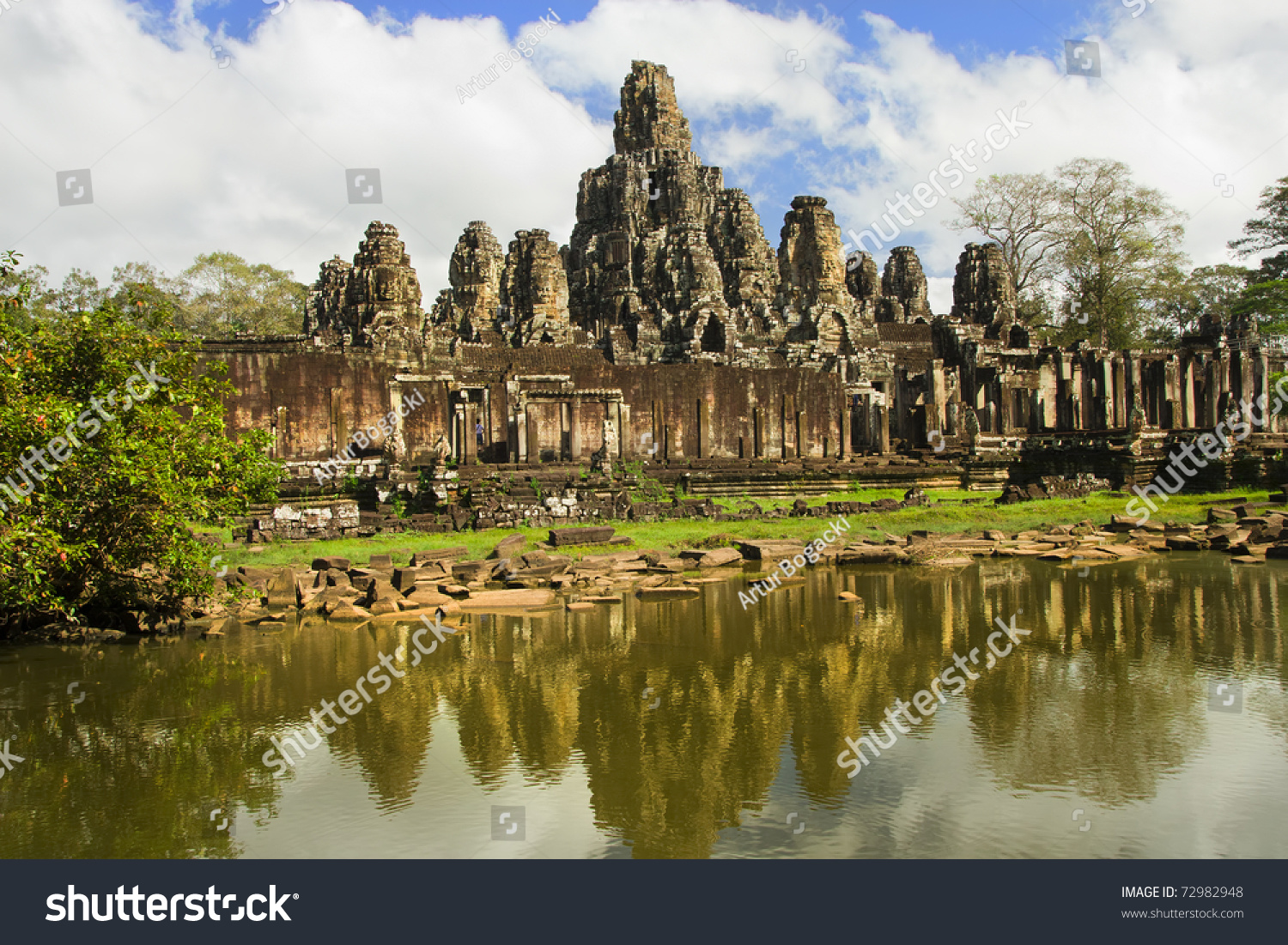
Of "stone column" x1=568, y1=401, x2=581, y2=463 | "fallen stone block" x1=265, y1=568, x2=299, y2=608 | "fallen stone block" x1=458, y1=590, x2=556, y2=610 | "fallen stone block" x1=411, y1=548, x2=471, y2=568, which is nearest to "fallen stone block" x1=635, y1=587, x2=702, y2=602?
"fallen stone block" x1=458, y1=590, x2=556, y2=610

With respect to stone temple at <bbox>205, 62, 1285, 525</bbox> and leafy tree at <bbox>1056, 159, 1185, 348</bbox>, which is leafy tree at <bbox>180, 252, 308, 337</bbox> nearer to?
stone temple at <bbox>205, 62, 1285, 525</bbox>

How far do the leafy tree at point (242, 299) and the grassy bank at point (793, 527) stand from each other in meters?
33.6

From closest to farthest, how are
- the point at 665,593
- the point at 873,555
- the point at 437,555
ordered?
the point at 665,593 → the point at 437,555 → the point at 873,555

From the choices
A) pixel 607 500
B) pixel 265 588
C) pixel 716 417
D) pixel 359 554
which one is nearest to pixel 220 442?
pixel 265 588

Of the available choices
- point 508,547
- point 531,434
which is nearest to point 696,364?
point 531,434

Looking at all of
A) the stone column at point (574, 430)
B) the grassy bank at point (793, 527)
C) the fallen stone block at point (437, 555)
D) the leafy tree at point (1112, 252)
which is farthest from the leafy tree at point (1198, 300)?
the fallen stone block at point (437, 555)

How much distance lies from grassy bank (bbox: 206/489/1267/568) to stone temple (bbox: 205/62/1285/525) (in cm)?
264

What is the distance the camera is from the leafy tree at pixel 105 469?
761cm

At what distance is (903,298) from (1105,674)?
146ft

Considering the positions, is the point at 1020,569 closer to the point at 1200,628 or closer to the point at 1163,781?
the point at 1200,628

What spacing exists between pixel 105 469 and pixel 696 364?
17549 millimetres

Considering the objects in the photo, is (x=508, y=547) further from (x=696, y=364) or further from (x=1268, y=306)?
(x=1268, y=306)

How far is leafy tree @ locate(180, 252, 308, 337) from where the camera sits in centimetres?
4500

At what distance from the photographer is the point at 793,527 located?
1631 cm
